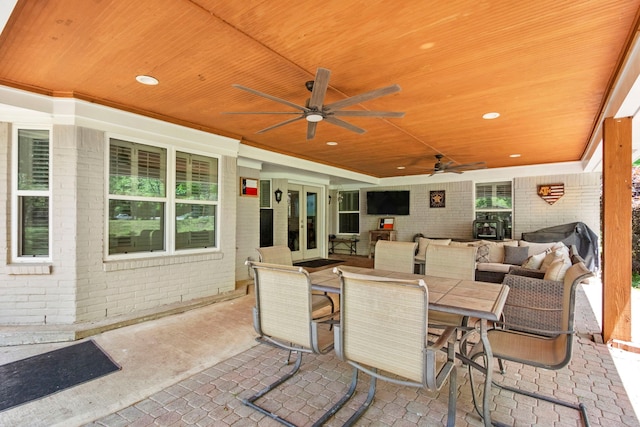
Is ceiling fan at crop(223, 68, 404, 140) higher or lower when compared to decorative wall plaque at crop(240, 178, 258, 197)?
higher

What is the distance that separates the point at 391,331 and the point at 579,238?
670 centimetres

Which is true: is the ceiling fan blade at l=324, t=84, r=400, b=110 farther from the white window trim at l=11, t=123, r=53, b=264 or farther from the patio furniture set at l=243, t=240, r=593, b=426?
the white window trim at l=11, t=123, r=53, b=264

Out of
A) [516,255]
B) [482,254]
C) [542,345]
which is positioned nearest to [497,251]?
[516,255]

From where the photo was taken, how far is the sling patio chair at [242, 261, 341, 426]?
1.93 m

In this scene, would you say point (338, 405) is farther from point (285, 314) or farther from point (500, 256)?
point (500, 256)

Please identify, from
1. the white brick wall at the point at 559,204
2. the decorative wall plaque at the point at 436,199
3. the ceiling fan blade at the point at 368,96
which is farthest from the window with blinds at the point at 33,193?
the white brick wall at the point at 559,204

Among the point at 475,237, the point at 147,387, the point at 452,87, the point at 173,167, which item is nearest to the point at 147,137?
the point at 173,167

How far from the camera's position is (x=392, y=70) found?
2.62m

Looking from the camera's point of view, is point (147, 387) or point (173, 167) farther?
point (173, 167)

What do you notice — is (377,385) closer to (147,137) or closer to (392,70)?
(392,70)

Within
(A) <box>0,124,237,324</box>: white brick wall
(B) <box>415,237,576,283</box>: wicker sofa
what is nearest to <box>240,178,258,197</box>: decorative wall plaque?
(A) <box>0,124,237,324</box>: white brick wall

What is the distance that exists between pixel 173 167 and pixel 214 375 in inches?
109

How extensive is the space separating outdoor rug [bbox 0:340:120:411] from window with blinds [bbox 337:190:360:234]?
7979 mm

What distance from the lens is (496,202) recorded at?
7.85 m
